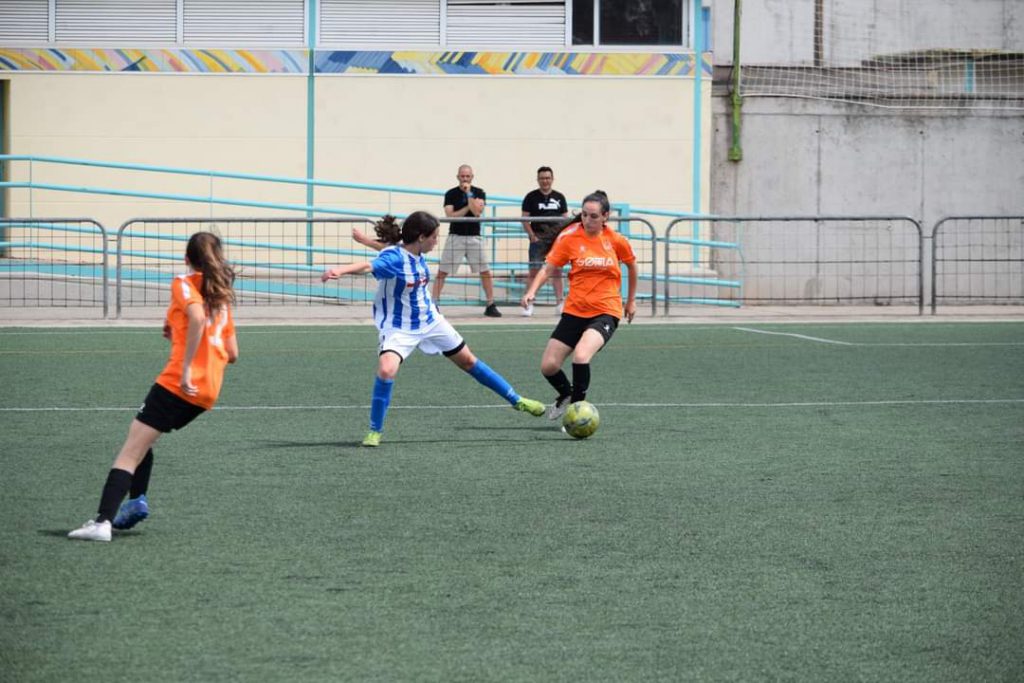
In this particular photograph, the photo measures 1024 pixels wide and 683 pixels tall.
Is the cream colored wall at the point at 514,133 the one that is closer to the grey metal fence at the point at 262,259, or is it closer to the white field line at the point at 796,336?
the grey metal fence at the point at 262,259

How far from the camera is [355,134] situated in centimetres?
2391

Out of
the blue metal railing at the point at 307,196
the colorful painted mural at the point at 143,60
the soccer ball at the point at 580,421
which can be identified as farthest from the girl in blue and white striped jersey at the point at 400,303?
the colorful painted mural at the point at 143,60

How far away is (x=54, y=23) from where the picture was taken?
23.5 meters

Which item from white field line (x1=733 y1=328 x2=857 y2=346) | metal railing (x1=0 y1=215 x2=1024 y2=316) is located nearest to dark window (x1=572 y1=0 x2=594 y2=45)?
metal railing (x1=0 y1=215 x2=1024 y2=316)

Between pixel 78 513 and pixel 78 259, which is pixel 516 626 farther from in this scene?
pixel 78 259

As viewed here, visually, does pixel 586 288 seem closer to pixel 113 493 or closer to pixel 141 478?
pixel 141 478

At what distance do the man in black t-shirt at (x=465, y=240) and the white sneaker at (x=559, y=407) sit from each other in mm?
8383

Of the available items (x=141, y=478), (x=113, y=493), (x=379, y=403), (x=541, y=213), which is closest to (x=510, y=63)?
(x=541, y=213)

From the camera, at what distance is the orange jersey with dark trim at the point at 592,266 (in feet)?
37.6

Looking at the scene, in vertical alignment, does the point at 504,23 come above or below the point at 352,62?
above

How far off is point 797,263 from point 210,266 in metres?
17.4

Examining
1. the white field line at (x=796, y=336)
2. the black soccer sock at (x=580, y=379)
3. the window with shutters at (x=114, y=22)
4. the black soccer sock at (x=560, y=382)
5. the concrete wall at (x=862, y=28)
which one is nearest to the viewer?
the black soccer sock at (x=580, y=379)

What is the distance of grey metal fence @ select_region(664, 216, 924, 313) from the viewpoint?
75.7 ft

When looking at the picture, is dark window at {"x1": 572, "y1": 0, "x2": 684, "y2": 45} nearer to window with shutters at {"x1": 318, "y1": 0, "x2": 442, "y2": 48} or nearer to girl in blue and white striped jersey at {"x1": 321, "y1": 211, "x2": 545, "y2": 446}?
window with shutters at {"x1": 318, "y1": 0, "x2": 442, "y2": 48}
